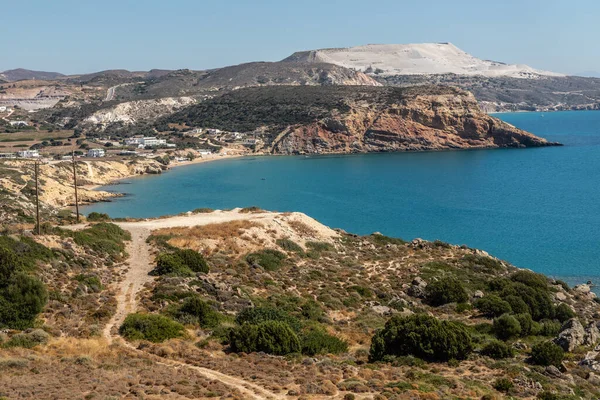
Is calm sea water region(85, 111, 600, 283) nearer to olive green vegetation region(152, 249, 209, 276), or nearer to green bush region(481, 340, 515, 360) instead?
green bush region(481, 340, 515, 360)

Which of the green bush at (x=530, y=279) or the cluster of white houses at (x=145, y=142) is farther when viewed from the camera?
the cluster of white houses at (x=145, y=142)

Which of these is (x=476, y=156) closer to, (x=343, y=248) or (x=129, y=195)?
(x=129, y=195)

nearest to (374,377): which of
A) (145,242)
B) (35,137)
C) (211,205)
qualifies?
(145,242)

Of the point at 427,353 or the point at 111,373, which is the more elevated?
the point at 111,373

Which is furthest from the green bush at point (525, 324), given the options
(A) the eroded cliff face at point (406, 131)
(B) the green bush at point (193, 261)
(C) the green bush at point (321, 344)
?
(A) the eroded cliff face at point (406, 131)

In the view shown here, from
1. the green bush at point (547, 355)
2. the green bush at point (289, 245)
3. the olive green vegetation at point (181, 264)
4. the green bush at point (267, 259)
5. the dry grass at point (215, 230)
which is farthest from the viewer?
the green bush at point (289, 245)

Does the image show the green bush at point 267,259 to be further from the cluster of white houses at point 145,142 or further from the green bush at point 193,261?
the cluster of white houses at point 145,142
